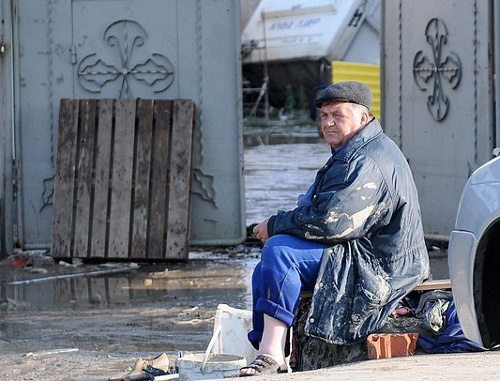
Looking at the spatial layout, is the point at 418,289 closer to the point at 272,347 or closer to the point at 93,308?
the point at 272,347

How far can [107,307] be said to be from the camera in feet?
26.9

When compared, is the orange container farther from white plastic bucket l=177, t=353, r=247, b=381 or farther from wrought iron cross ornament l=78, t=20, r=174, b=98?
wrought iron cross ornament l=78, t=20, r=174, b=98

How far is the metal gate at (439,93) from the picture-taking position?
9.80 metres

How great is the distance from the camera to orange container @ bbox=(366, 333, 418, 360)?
17.5ft

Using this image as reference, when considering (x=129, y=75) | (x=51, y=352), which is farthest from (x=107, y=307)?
(x=129, y=75)

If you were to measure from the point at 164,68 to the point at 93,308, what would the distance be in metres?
2.75

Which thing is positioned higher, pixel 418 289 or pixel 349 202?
pixel 349 202

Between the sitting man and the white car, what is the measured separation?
30 cm

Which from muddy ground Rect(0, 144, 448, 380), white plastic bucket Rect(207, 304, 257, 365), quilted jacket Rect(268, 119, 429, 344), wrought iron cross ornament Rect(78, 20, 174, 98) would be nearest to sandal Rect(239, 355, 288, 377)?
quilted jacket Rect(268, 119, 429, 344)

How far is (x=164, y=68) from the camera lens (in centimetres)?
1017

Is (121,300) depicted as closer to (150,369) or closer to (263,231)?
(150,369)

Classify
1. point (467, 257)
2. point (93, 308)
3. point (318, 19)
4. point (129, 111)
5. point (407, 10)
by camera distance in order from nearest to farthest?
point (467, 257)
point (93, 308)
point (129, 111)
point (407, 10)
point (318, 19)

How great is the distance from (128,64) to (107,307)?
2734mm

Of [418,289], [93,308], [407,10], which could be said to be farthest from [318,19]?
[418,289]
